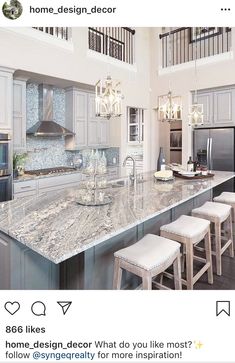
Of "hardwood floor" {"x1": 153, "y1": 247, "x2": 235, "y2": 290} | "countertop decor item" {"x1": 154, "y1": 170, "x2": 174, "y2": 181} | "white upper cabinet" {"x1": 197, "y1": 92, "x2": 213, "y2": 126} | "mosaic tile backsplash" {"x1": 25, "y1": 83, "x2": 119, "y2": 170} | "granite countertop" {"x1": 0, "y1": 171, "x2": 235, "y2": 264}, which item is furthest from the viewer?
"white upper cabinet" {"x1": 197, "y1": 92, "x2": 213, "y2": 126}

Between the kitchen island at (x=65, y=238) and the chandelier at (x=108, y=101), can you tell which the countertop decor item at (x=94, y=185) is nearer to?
the kitchen island at (x=65, y=238)

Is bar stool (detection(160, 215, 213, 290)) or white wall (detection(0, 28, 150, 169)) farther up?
white wall (detection(0, 28, 150, 169))

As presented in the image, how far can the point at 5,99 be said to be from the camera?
8.46 ft

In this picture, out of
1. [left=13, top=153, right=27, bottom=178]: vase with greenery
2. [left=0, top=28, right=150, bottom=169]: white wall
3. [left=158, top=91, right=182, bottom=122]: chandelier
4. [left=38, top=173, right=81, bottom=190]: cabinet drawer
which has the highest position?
[left=0, top=28, right=150, bottom=169]: white wall

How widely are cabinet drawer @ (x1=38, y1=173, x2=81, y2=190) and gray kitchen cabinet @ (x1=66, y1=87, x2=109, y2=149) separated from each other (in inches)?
20.0

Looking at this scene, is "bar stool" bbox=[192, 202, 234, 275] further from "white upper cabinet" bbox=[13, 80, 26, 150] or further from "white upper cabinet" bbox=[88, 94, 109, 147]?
"white upper cabinet" bbox=[88, 94, 109, 147]

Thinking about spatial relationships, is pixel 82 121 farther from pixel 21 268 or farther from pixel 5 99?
pixel 21 268

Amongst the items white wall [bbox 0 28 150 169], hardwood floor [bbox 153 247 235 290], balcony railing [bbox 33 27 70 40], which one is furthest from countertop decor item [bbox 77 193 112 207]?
balcony railing [bbox 33 27 70 40]

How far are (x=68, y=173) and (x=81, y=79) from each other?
1248 millimetres

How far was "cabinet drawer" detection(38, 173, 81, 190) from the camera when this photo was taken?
3.10 m

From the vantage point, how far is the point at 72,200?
5.17 feet
